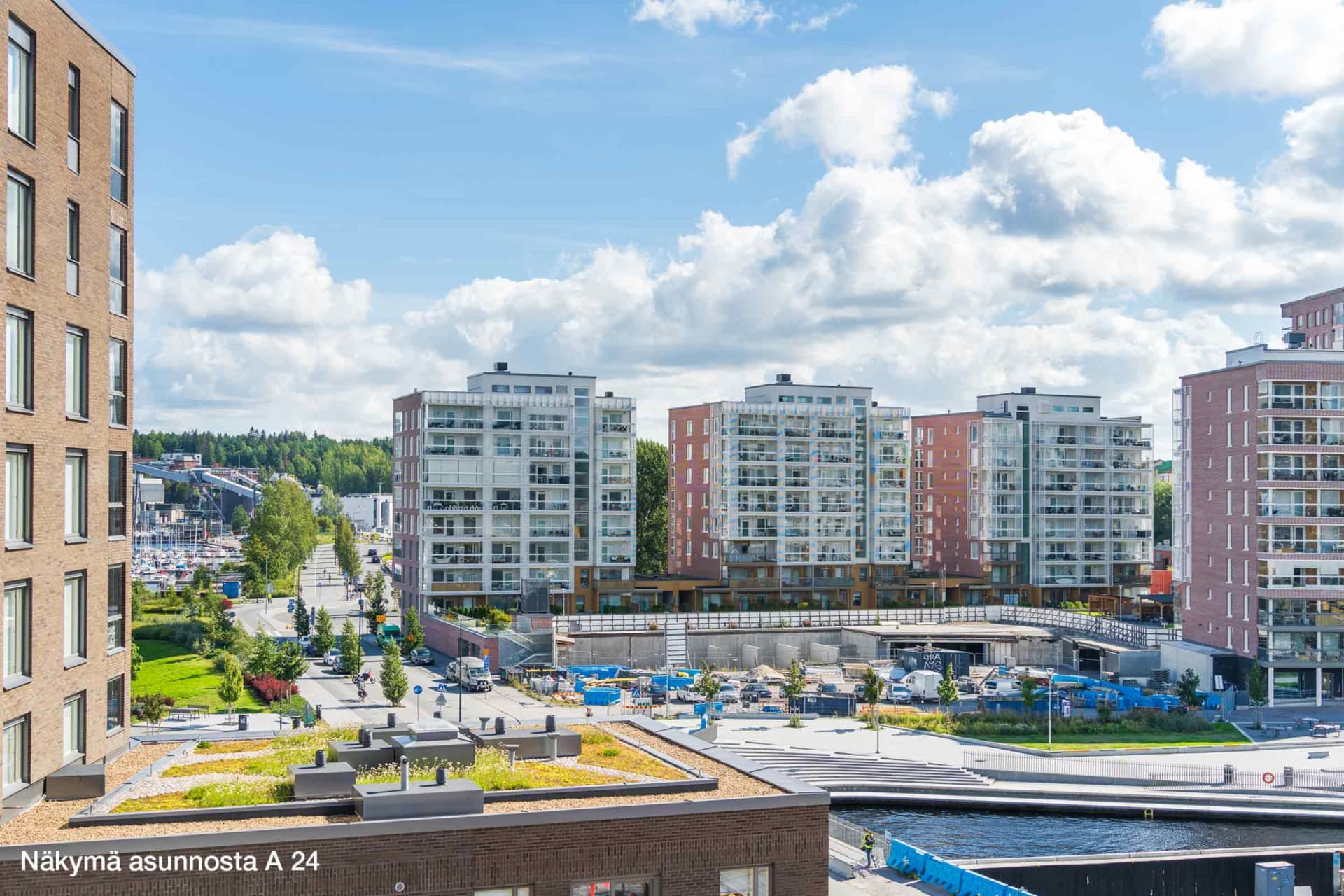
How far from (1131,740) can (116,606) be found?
48567 millimetres

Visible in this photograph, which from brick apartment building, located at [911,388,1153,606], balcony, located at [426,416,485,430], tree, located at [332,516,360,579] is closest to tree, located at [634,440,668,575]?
brick apartment building, located at [911,388,1153,606]

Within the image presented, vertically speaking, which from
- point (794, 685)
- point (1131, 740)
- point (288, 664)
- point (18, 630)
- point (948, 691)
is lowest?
point (1131, 740)

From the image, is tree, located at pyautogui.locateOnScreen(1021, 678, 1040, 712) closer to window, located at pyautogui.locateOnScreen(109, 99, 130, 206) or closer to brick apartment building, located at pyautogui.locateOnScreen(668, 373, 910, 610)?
brick apartment building, located at pyautogui.locateOnScreen(668, 373, 910, 610)

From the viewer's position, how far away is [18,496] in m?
19.3

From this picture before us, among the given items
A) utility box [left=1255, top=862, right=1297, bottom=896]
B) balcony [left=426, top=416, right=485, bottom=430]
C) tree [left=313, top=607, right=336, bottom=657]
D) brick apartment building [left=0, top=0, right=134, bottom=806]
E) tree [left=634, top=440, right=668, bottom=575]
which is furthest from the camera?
tree [left=634, top=440, right=668, bottom=575]

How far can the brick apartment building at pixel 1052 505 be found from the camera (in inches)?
3986

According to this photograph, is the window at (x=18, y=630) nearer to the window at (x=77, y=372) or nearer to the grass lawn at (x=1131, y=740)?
the window at (x=77, y=372)

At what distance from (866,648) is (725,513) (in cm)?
1767

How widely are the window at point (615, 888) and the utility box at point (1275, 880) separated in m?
22.9

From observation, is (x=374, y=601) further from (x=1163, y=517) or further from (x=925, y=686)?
(x=1163, y=517)

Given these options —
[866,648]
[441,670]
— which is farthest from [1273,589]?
[441,670]

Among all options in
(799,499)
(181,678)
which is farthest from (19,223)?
(799,499)

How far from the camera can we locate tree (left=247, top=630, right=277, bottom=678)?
6588 centimetres

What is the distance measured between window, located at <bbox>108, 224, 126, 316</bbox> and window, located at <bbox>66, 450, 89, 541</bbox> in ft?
10.1
